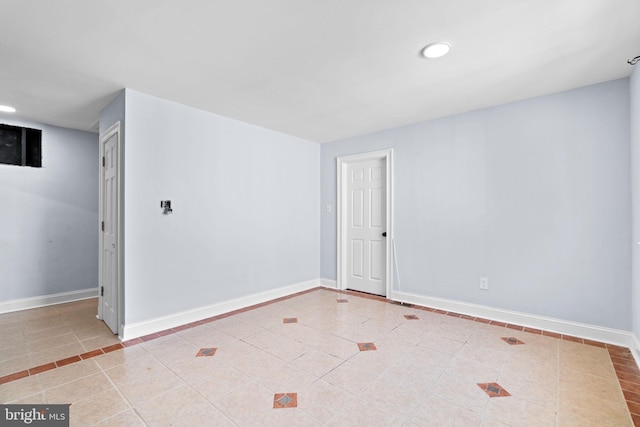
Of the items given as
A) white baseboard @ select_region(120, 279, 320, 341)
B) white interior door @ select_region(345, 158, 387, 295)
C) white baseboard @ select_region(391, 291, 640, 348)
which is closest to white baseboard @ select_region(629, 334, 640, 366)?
white baseboard @ select_region(391, 291, 640, 348)

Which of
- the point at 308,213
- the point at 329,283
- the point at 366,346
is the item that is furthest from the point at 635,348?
the point at 308,213

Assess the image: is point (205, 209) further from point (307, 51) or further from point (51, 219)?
point (51, 219)

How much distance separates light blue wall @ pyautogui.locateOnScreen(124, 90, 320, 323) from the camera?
3057 millimetres

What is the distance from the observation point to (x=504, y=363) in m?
2.46

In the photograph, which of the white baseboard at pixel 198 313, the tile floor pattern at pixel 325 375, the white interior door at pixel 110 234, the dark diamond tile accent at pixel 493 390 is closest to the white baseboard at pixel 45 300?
the tile floor pattern at pixel 325 375

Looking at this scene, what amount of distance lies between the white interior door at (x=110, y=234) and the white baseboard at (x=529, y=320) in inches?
139

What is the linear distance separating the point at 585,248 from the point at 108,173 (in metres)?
5.14

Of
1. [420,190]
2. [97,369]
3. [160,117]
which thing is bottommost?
[97,369]

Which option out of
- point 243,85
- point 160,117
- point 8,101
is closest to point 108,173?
point 160,117

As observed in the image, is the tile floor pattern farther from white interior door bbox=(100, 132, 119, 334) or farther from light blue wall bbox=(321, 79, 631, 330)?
light blue wall bbox=(321, 79, 631, 330)

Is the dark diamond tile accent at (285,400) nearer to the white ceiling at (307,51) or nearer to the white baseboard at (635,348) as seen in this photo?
the white ceiling at (307,51)

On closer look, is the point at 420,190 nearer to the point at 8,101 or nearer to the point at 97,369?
the point at 97,369

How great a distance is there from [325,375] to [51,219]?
4457 mm

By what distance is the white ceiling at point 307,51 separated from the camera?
6.07 ft
